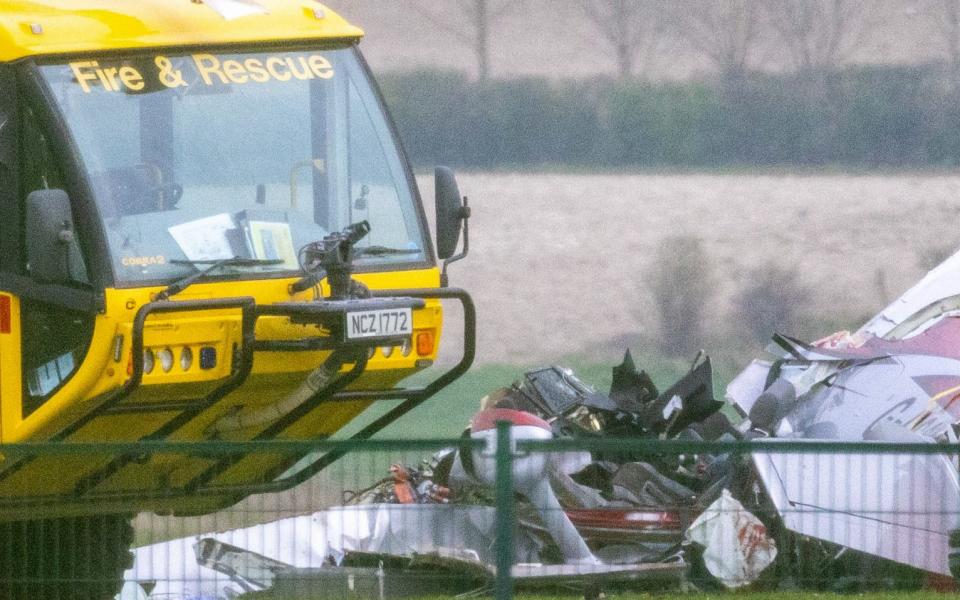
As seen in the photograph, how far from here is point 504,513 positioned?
7195mm

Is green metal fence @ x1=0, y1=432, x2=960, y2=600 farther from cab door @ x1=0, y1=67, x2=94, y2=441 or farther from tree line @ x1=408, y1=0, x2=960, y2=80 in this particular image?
tree line @ x1=408, y1=0, x2=960, y2=80

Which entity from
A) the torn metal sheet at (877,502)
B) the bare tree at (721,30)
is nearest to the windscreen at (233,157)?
the torn metal sheet at (877,502)

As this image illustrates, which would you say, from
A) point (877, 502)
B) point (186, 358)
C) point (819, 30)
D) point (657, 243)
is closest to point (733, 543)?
point (877, 502)

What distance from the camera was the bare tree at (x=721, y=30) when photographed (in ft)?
94.2

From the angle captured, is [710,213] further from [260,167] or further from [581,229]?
[260,167]

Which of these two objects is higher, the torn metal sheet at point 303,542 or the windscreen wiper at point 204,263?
the windscreen wiper at point 204,263

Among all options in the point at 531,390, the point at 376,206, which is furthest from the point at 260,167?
the point at 531,390

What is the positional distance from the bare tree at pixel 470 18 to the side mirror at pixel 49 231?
20.9 metres

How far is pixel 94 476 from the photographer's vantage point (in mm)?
8391

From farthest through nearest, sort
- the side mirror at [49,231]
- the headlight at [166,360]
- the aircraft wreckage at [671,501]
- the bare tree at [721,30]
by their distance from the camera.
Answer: the bare tree at [721,30], the headlight at [166,360], the side mirror at [49,231], the aircraft wreckage at [671,501]

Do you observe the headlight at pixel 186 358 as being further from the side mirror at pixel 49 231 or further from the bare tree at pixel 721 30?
the bare tree at pixel 721 30

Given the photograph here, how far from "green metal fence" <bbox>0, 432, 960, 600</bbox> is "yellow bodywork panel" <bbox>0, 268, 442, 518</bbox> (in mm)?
46

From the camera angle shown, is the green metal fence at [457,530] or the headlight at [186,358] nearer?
the green metal fence at [457,530]

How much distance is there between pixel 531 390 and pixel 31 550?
5.31 metres
